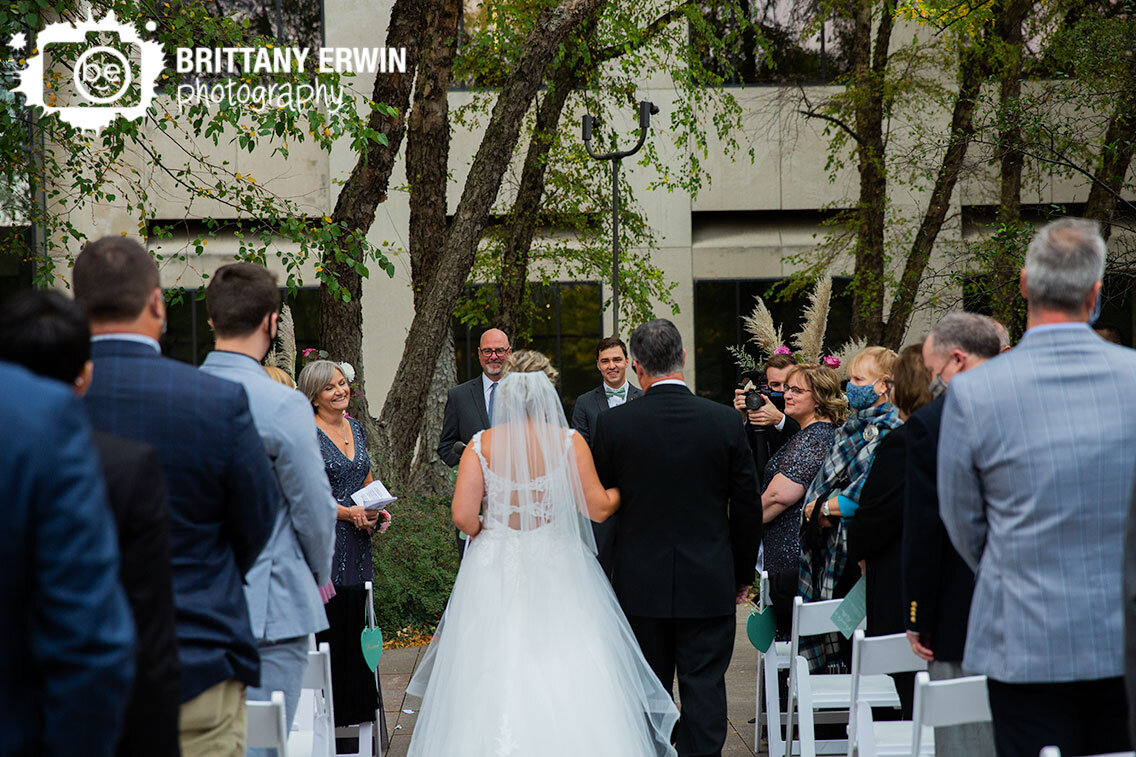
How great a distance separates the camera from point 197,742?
9.87 feet

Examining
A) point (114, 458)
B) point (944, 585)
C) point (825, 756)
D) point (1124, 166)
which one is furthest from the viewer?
point (1124, 166)

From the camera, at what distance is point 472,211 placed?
34.2 feet

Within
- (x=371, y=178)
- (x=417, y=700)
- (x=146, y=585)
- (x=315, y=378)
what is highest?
(x=371, y=178)

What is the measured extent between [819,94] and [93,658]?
780 inches

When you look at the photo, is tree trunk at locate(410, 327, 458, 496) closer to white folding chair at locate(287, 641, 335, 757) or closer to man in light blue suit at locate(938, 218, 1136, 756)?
white folding chair at locate(287, 641, 335, 757)

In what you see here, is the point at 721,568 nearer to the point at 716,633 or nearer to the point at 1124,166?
the point at 716,633

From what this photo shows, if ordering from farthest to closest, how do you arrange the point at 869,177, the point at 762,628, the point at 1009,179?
the point at 869,177 → the point at 1009,179 → the point at 762,628

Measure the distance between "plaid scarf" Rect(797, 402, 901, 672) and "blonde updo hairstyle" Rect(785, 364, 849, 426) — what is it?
52 centimetres

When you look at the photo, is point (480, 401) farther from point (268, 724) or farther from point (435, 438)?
point (435, 438)

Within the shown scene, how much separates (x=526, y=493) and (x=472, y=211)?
588cm

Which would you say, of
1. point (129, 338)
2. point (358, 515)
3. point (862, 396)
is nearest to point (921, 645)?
point (862, 396)

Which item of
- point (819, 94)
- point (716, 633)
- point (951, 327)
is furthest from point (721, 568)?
point (819, 94)

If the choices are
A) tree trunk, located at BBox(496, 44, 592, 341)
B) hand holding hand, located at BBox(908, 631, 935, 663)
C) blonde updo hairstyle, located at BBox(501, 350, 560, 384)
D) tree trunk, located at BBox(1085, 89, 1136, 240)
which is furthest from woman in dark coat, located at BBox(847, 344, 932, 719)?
tree trunk, located at BBox(496, 44, 592, 341)

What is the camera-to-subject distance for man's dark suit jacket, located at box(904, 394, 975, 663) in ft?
12.0
